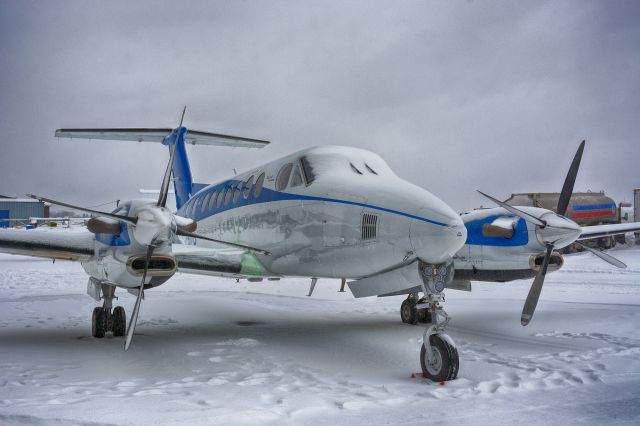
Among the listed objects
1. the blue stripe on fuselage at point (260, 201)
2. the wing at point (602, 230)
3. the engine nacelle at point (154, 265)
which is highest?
the blue stripe on fuselage at point (260, 201)

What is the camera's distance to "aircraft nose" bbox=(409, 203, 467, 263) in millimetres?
5836

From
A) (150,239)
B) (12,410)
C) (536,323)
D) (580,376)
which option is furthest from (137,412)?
(536,323)

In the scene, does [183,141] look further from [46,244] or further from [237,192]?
[46,244]

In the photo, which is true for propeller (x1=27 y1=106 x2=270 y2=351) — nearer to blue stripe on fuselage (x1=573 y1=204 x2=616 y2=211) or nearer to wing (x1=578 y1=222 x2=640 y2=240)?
wing (x1=578 y1=222 x2=640 y2=240)

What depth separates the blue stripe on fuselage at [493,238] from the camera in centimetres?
886

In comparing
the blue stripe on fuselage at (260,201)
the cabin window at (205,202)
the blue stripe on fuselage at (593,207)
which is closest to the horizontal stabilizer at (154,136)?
the blue stripe on fuselage at (260,201)

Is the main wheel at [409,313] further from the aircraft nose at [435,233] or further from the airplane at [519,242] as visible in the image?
the aircraft nose at [435,233]

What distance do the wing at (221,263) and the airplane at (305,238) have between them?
0.02 m

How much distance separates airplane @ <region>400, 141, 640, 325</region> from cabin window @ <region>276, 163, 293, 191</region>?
8.14 ft

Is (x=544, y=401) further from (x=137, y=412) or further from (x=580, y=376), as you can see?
(x=137, y=412)

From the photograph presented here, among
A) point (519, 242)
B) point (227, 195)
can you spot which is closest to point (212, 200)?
point (227, 195)

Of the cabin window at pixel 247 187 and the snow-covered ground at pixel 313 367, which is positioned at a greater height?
the cabin window at pixel 247 187

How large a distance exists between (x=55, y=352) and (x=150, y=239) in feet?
6.74

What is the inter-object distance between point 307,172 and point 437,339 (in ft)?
10.2
